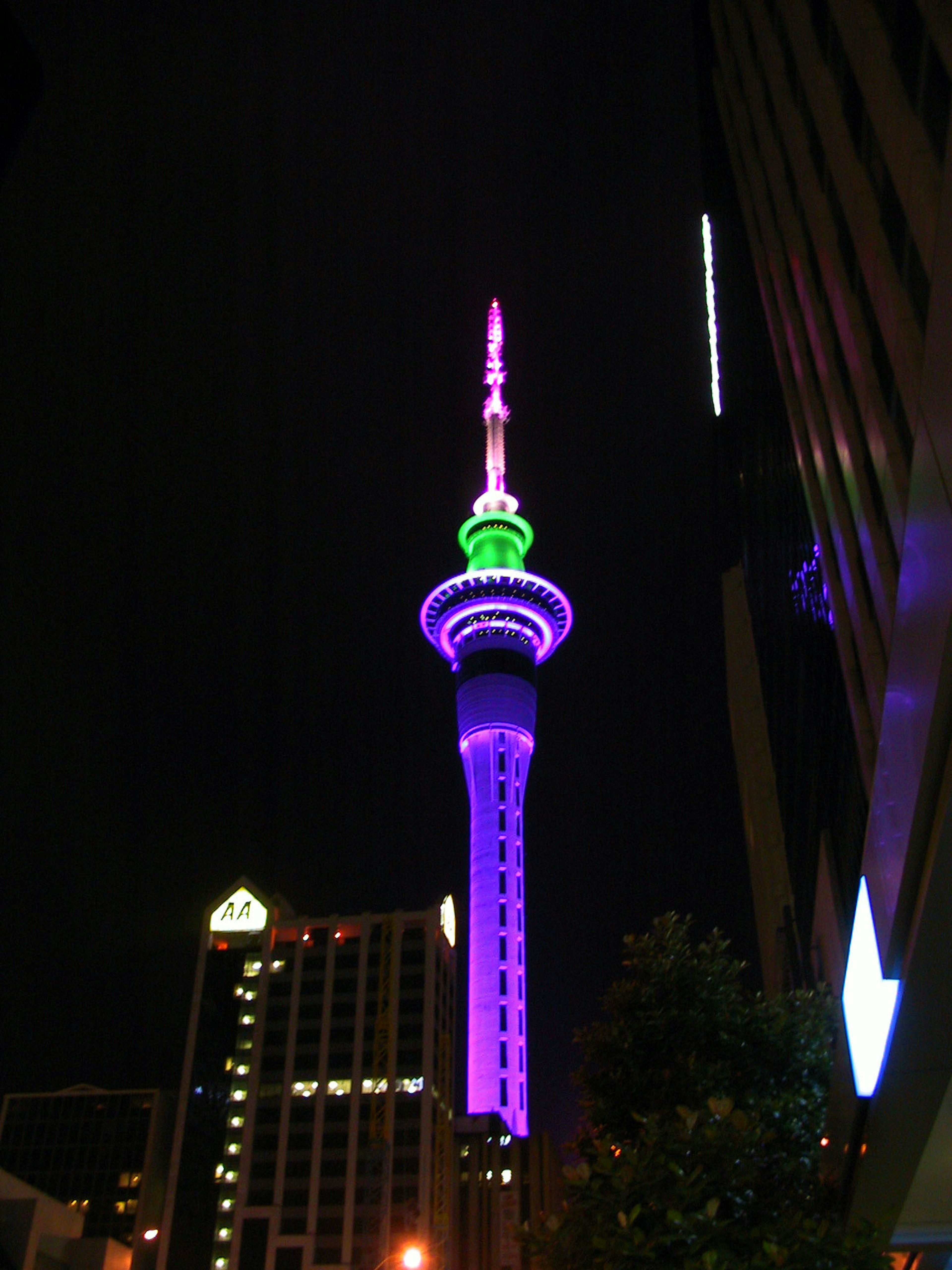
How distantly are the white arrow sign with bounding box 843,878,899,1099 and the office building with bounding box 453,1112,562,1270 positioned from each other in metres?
84.8

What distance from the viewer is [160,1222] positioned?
11044cm

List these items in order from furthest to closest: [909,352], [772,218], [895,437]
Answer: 1. [772,218]
2. [895,437]
3. [909,352]

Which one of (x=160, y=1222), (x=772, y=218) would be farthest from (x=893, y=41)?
(x=160, y=1222)

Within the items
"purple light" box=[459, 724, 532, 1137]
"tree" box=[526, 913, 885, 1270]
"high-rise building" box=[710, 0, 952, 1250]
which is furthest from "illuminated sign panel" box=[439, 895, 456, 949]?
"tree" box=[526, 913, 885, 1270]

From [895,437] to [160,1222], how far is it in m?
114

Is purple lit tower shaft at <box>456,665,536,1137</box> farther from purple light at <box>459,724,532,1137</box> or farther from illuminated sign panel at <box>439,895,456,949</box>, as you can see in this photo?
illuminated sign panel at <box>439,895,456,949</box>

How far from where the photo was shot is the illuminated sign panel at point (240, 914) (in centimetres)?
12106

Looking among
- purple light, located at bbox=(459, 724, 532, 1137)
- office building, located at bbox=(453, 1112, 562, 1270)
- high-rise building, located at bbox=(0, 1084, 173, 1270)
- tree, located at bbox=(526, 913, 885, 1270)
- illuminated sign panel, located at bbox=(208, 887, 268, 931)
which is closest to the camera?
tree, located at bbox=(526, 913, 885, 1270)

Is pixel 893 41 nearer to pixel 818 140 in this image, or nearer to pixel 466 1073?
pixel 818 140

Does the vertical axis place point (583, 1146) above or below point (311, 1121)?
below

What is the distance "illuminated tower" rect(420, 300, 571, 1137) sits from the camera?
324 feet

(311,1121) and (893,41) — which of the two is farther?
(311,1121)

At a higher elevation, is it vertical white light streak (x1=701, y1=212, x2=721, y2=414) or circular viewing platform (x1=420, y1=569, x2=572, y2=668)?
circular viewing platform (x1=420, y1=569, x2=572, y2=668)

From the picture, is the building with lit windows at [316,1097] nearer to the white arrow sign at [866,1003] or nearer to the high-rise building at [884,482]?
the high-rise building at [884,482]
